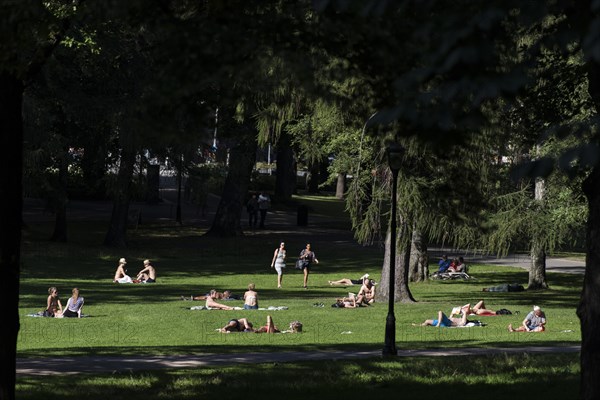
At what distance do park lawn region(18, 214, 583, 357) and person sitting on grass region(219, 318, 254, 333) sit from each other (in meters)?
0.32

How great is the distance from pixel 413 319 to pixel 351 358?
11764 millimetres

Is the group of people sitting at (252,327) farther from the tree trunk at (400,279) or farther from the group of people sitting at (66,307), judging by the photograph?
the tree trunk at (400,279)

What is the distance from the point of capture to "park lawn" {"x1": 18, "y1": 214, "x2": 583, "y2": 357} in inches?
1029

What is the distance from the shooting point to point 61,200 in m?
50.2

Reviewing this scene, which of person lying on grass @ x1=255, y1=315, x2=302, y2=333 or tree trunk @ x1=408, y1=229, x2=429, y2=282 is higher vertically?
tree trunk @ x1=408, y1=229, x2=429, y2=282

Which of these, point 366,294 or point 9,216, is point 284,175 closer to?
point 366,294

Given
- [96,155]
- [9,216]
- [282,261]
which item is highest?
[96,155]

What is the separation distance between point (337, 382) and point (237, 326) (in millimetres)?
12570

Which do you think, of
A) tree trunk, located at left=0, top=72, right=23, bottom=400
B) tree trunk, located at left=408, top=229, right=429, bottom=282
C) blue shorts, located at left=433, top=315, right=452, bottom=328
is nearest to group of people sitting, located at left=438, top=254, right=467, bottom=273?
tree trunk, located at left=408, top=229, right=429, bottom=282

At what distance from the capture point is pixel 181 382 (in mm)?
16344

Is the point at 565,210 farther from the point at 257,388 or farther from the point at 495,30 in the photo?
the point at 495,30

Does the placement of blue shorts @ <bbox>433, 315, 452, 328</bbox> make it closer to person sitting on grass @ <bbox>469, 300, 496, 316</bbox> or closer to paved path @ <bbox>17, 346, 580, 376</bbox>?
person sitting on grass @ <bbox>469, 300, 496, 316</bbox>

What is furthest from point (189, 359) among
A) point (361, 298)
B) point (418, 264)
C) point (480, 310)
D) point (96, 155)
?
point (96, 155)

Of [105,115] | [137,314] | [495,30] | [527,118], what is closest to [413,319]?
[137,314]
